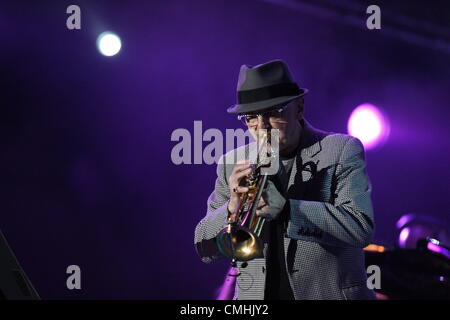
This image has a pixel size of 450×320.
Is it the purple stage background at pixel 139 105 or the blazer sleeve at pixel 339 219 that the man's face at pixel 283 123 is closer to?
the blazer sleeve at pixel 339 219

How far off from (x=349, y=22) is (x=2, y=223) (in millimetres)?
4732

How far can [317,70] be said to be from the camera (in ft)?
24.9

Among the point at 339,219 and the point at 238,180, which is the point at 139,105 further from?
the point at 339,219

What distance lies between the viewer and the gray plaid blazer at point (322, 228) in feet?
9.46

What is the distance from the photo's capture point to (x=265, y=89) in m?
3.18

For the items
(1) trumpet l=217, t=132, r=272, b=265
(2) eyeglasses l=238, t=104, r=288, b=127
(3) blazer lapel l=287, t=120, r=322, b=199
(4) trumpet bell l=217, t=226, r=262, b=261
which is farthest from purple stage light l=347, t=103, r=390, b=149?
(4) trumpet bell l=217, t=226, r=262, b=261

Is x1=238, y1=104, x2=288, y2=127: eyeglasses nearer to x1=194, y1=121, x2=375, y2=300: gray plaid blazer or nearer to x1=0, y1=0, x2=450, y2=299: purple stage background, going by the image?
x1=194, y1=121, x2=375, y2=300: gray plaid blazer

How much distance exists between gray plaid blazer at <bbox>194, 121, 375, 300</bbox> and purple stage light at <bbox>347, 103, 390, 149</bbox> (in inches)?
183

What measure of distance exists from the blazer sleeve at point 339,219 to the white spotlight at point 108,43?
432 cm

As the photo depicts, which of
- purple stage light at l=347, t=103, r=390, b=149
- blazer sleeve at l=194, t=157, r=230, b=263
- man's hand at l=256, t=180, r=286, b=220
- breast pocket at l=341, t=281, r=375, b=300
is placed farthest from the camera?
purple stage light at l=347, t=103, r=390, b=149

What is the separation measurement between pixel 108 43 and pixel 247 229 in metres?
4.36

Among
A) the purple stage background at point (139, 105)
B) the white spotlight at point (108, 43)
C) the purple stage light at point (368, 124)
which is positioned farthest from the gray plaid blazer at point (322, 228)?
the purple stage light at point (368, 124)

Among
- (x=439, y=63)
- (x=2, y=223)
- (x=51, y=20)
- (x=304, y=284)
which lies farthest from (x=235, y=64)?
(x=304, y=284)

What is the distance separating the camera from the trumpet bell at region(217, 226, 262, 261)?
9.34 ft
